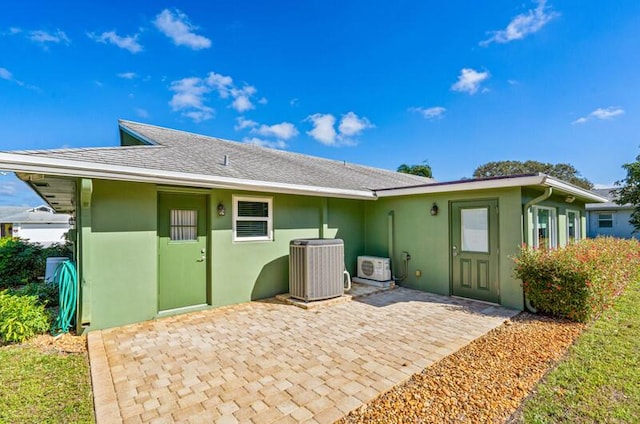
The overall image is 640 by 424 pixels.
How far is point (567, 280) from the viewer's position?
4.95 meters

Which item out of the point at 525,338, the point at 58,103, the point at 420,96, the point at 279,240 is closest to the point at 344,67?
the point at 420,96

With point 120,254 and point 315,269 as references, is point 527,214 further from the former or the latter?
point 120,254

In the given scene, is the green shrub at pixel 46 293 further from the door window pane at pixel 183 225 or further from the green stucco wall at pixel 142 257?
the door window pane at pixel 183 225

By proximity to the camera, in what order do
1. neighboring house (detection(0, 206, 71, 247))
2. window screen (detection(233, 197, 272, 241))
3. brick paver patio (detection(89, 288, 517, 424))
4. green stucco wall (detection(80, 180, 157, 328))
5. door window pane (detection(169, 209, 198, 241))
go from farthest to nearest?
neighboring house (detection(0, 206, 71, 247)), window screen (detection(233, 197, 272, 241)), door window pane (detection(169, 209, 198, 241)), green stucco wall (detection(80, 180, 157, 328)), brick paver patio (detection(89, 288, 517, 424))

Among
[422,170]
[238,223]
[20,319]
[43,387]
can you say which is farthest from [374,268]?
[422,170]

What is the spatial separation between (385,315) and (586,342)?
284 centimetres

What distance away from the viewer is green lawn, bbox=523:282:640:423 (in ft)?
8.23

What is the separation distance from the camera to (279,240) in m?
6.76

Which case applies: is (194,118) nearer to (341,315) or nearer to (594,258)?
(341,315)

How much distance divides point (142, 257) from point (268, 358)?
2.89m

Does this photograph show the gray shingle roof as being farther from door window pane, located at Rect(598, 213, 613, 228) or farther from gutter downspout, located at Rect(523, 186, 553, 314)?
door window pane, located at Rect(598, 213, 613, 228)

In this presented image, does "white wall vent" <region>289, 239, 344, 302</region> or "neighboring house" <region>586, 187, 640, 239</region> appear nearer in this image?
"white wall vent" <region>289, 239, 344, 302</region>

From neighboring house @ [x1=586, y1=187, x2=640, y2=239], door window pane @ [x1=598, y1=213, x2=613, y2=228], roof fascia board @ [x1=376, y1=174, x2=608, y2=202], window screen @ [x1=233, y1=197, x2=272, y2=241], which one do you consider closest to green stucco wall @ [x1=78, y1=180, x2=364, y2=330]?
window screen @ [x1=233, y1=197, x2=272, y2=241]

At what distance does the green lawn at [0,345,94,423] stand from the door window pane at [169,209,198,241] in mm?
2286
